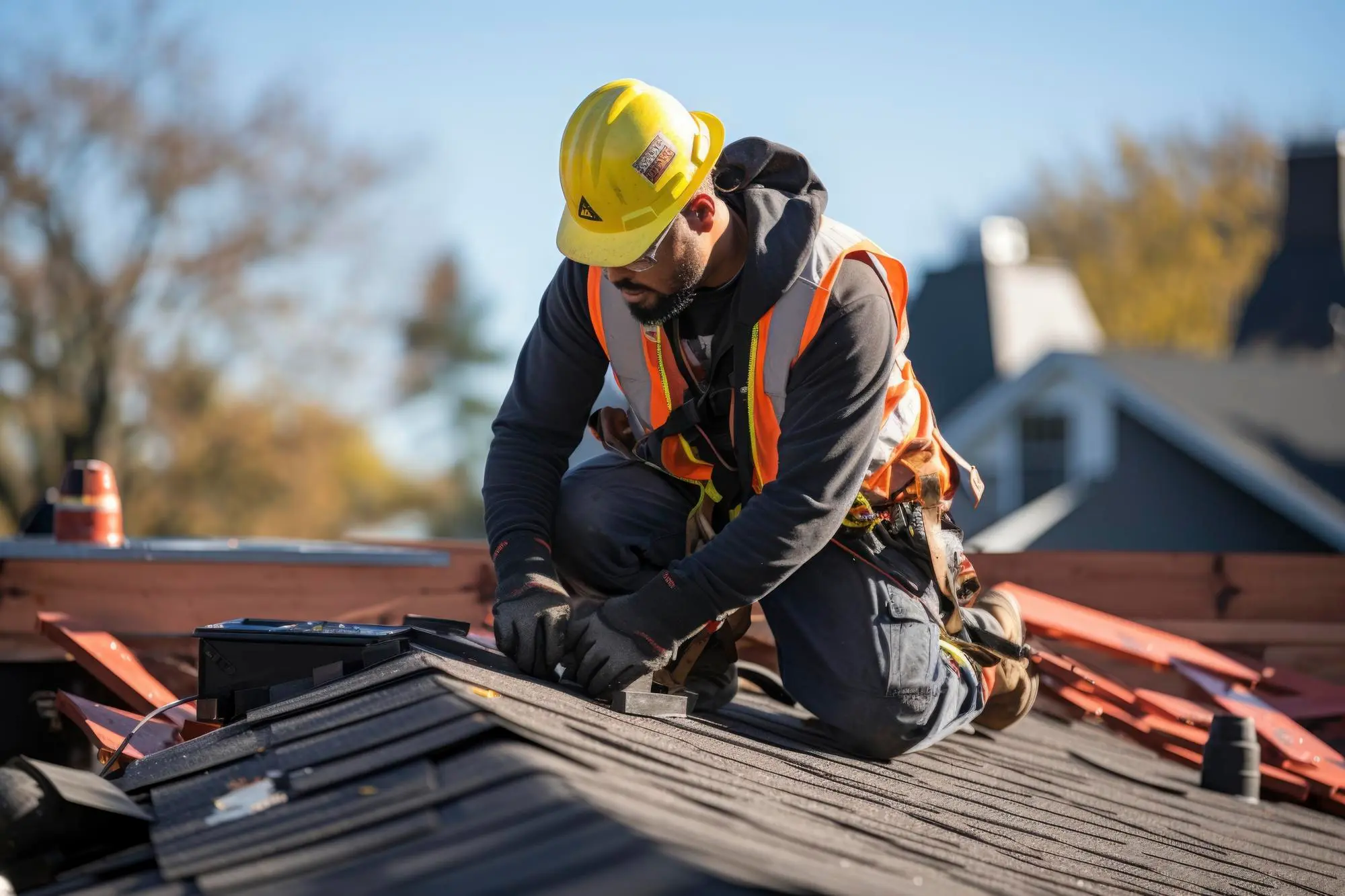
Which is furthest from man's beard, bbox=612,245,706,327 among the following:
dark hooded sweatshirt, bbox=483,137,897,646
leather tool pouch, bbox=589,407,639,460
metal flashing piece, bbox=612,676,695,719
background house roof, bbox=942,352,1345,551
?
background house roof, bbox=942,352,1345,551

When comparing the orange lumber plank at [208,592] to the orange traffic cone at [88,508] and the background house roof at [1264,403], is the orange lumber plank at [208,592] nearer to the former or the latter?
the orange traffic cone at [88,508]

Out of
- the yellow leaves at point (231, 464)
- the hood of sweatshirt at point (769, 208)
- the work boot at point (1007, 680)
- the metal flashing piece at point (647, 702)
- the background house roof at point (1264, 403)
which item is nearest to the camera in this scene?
the metal flashing piece at point (647, 702)

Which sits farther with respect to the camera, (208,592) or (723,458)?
(208,592)

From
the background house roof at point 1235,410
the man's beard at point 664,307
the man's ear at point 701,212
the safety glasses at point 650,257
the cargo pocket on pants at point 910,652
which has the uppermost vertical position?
the man's ear at point 701,212

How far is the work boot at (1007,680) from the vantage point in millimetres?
4742

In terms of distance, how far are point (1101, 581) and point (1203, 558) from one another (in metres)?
0.49

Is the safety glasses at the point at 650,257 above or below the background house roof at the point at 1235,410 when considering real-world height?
above

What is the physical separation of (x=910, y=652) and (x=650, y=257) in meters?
1.28

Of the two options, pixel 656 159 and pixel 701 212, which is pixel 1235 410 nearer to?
pixel 701 212

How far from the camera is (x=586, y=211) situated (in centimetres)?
376

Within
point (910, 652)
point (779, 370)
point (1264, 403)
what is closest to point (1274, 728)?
point (910, 652)

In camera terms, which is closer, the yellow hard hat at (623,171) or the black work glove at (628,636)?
the black work glove at (628,636)

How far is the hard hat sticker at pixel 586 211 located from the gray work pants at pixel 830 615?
0.91 metres

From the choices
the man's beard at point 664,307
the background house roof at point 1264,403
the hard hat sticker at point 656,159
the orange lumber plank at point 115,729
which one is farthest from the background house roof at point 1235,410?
the orange lumber plank at point 115,729
